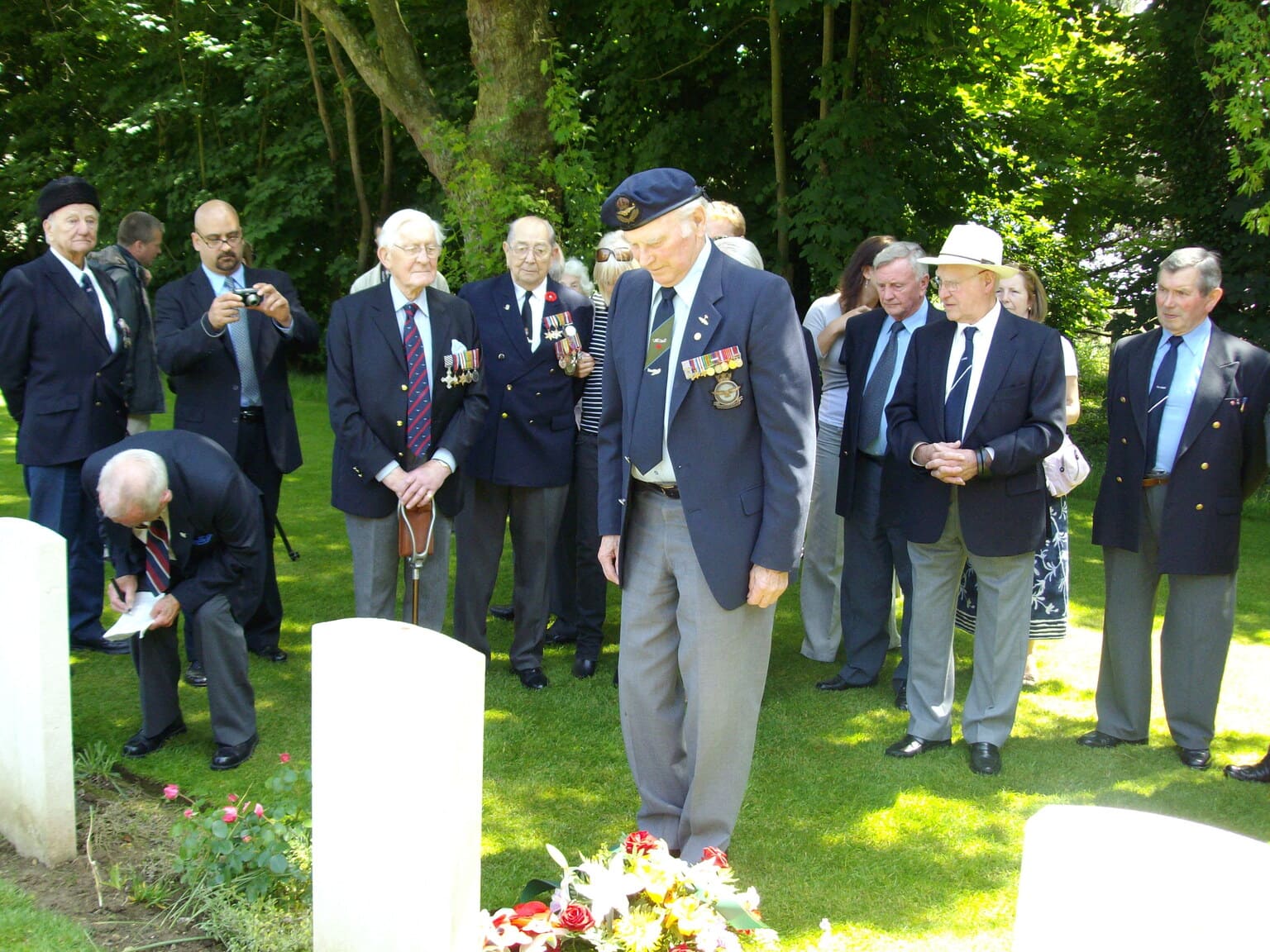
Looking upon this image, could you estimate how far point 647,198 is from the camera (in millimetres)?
3768

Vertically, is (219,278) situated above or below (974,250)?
below

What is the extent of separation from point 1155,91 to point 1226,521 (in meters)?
10.8

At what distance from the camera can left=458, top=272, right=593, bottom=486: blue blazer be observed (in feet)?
20.0

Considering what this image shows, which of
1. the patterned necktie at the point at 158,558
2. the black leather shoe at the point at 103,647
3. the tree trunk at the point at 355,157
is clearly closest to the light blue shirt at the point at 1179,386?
the patterned necktie at the point at 158,558

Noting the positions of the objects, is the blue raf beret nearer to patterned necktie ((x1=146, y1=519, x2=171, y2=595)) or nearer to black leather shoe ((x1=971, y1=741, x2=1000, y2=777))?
patterned necktie ((x1=146, y1=519, x2=171, y2=595))

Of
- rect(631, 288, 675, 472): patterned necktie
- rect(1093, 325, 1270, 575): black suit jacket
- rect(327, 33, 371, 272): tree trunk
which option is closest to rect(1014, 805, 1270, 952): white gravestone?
rect(631, 288, 675, 472): patterned necktie

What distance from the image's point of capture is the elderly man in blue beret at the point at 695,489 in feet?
12.8

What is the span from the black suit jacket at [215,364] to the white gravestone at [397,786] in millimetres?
3341

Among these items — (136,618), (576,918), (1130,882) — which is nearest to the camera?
(1130,882)

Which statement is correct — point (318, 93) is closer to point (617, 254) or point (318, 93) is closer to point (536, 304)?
point (536, 304)

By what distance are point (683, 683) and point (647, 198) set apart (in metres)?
1.70

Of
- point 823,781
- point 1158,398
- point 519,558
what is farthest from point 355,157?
point 823,781

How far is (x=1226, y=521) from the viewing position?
5.25m

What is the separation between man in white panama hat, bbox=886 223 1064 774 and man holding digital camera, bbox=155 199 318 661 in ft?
10.3
